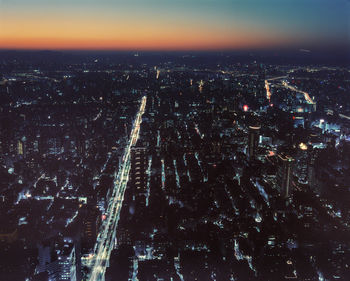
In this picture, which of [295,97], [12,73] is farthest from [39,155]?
[295,97]

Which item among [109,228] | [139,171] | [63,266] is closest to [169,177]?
[139,171]

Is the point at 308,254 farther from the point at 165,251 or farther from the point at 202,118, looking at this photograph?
the point at 202,118

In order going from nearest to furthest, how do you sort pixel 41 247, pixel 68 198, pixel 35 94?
pixel 41 247
pixel 68 198
pixel 35 94

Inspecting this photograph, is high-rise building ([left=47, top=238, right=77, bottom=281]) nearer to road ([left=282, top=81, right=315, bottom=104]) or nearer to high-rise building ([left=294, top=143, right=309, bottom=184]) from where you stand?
high-rise building ([left=294, top=143, right=309, bottom=184])

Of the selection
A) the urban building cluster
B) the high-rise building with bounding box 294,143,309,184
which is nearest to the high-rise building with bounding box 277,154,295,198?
the urban building cluster

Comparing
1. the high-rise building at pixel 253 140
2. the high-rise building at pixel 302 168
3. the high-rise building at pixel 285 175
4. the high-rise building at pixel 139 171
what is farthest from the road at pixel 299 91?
the high-rise building at pixel 139 171

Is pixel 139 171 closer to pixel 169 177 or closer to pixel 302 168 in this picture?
pixel 169 177

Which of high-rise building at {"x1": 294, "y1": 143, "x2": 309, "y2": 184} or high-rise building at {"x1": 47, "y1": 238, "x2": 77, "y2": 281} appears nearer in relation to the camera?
high-rise building at {"x1": 47, "y1": 238, "x2": 77, "y2": 281}

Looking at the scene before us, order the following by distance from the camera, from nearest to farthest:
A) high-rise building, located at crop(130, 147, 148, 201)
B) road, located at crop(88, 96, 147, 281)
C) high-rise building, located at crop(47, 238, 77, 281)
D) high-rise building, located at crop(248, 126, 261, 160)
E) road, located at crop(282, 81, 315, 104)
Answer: high-rise building, located at crop(47, 238, 77, 281) → road, located at crop(88, 96, 147, 281) → high-rise building, located at crop(130, 147, 148, 201) → high-rise building, located at crop(248, 126, 261, 160) → road, located at crop(282, 81, 315, 104)
